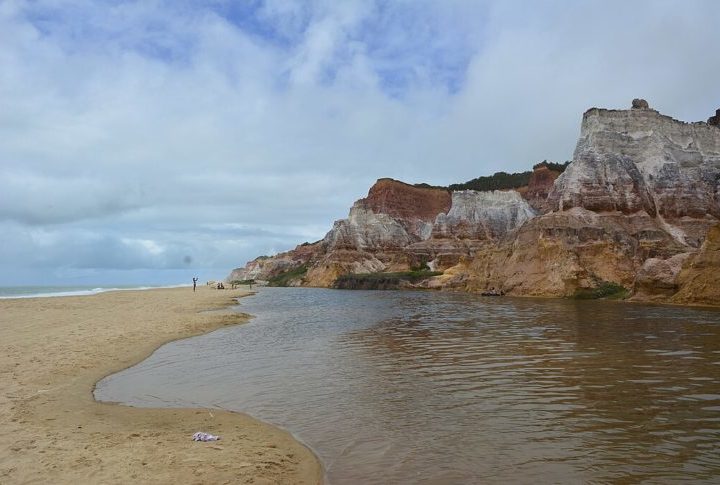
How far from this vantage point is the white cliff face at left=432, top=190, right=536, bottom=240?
11712 cm

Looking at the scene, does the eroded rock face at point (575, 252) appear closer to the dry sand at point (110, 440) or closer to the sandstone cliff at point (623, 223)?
the sandstone cliff at point (623, 223)

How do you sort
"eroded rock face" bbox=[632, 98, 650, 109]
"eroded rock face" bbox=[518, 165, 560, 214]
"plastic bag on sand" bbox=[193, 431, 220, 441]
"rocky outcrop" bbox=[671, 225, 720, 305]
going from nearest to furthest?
"plastic bag on sand" bbox=[193, 431, 220, 441] → "rocky outcrop" bbox=[671, 225, 720, 305] → "eroded rock face" bbox=[632, 98, 650, 109] → "eroded rock face" bbox=[518, 165, 560, 214]

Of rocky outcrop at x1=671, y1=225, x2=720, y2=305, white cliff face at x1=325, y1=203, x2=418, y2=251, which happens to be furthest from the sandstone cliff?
white cliff face at x1=325, y1=203, x2=418, y2=251

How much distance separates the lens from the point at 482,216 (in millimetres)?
119438

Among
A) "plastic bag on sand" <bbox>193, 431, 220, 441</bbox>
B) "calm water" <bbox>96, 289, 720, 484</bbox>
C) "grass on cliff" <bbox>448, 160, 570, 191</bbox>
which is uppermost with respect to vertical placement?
"grass on cliff" <bbox>448, 160, 570, 191</bbox>

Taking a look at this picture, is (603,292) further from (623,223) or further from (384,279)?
(384,279)

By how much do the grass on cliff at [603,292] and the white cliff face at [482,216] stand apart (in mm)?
64479

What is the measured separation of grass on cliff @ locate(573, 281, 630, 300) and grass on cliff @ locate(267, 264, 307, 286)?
9093 cm

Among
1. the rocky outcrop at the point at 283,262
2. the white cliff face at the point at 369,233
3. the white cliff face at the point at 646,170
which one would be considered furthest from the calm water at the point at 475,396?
the rocky outcrop at the point at 283,262

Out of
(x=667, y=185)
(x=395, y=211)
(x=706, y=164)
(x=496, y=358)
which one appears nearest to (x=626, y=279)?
(x=667, y=185)

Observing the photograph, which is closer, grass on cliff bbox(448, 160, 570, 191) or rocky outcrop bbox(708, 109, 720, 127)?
rocky outcrop bbox(708, 109, 720, 127)

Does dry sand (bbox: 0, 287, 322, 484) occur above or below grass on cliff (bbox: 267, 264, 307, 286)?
below

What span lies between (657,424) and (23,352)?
66.7 feet

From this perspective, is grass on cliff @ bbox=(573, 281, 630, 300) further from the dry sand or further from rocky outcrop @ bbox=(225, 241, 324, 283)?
rocky outcrop @ bbox=(225, 241, 324, 283)
